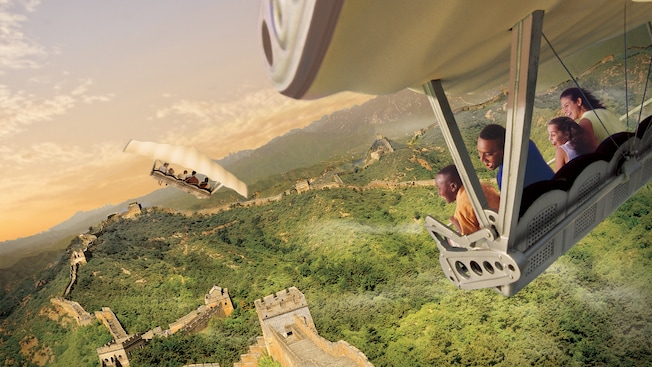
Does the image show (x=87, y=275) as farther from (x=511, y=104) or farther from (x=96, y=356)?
(x=511, y=104)

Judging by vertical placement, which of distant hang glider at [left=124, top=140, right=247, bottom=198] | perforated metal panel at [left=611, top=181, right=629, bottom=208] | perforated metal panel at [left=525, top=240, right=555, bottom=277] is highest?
distant hang glider at [left=124, top=140, right=247, bottom=198]

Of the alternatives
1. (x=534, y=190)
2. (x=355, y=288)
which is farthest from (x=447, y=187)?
(x=355, y=288)

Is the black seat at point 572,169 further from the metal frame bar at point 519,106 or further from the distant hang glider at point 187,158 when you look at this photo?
the distant hang glider at point 187,158

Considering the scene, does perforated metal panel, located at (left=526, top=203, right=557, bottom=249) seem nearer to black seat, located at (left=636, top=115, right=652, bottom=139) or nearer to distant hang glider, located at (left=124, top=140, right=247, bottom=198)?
black seat, located at (left=636, top=115, right=652, bottom=139)

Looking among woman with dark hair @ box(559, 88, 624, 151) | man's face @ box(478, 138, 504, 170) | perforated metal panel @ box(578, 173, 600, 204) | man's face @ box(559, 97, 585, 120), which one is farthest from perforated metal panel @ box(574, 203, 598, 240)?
man's face @ box(559, 97, 585, 120)

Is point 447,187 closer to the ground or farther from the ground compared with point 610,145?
farther from the ground

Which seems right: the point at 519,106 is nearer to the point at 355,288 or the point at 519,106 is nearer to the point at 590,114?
the point at 590,114
